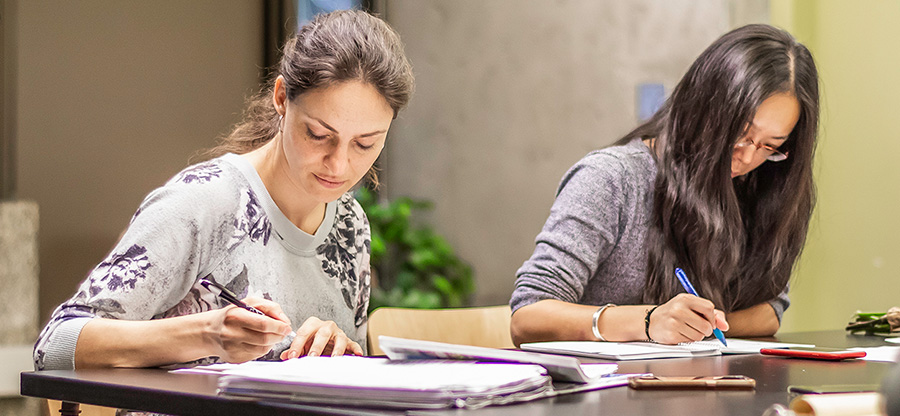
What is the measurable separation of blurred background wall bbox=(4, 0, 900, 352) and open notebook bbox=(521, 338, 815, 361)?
1847 millimetres

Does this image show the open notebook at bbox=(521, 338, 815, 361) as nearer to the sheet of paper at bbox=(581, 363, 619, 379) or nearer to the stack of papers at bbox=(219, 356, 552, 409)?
the sheet of paper at bbox=(581, 363, 619, 379)

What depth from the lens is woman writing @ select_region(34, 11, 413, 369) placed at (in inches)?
45.6

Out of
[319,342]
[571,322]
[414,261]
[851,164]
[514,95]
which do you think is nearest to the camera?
[319,342]

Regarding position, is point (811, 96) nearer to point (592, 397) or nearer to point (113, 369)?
point (592, 397)

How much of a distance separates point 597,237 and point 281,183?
2.32 ft

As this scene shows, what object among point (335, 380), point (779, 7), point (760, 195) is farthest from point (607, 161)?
point (779, 7)

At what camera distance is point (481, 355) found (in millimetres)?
950

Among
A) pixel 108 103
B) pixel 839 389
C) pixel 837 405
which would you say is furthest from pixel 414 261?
pixel 837 405

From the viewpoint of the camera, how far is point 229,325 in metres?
1.10

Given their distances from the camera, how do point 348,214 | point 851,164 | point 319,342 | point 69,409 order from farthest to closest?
point 851,164 < point 348,214 < point 319,342 < point 69,409

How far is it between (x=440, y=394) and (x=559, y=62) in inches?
130

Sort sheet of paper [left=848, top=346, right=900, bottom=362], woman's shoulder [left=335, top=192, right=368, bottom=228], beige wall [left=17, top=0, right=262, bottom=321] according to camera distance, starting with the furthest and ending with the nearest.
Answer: beige wall [left=17, top=0, right=262, bottom=321] < woman's shoulder [left=335, top=192, right=368, bottom=228] < sheet of paper [left=848, top=346, right=900, bottom=362]

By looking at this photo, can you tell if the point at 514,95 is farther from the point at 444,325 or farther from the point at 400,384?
the point at 400,384

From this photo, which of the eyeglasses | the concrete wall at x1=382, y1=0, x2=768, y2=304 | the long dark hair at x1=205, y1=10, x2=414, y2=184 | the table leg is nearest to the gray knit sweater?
the eyeglasses
